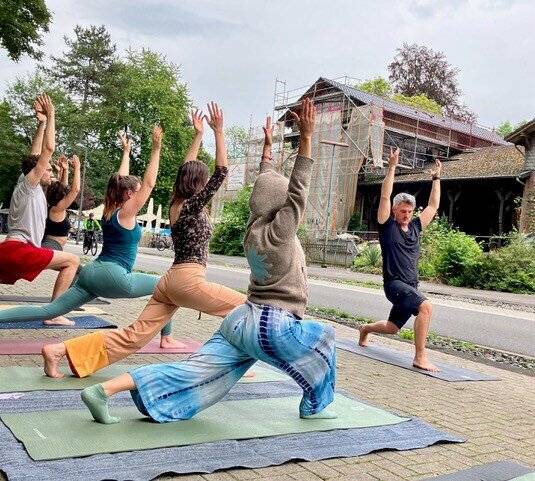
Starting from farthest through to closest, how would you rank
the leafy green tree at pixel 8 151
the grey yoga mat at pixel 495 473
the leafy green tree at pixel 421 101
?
1. the leafy green tree at pixel 8 151
2. the leafy green tree at pixel 421 101
3. the grey yoga mat at pixel 495 473

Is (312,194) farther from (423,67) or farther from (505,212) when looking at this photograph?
(423,67)

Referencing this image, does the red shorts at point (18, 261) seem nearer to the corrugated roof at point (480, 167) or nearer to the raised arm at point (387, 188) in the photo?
the raised arm at point (387, 188)

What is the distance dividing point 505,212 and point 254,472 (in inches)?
1241

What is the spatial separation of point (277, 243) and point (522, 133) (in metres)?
28.7

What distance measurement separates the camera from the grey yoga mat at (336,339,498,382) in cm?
658

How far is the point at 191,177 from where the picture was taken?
4.62m

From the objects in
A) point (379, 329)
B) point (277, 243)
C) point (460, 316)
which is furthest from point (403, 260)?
point (460, 316)

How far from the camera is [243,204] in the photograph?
125ft

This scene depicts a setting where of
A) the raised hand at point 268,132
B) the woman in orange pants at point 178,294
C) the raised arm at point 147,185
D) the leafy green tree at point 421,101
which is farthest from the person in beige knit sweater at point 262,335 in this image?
the leafy green tree at point 421,101

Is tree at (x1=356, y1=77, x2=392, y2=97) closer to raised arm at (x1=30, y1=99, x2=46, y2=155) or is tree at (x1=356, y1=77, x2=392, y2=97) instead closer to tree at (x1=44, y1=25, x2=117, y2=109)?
tree at (x1=44, y1=25, x2=117, y2=109)

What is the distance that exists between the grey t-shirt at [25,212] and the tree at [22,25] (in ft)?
47.2

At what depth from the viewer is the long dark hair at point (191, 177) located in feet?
15.2

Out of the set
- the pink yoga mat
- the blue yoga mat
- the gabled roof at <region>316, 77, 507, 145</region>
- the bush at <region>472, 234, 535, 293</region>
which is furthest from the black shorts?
the gabled roof at <region>316, 77, 507, 145</region>

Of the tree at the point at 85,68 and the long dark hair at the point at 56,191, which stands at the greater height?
the tree at the point at 85,68
